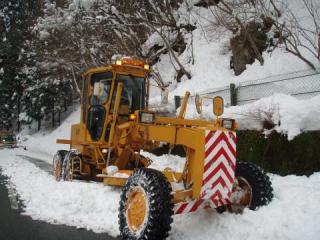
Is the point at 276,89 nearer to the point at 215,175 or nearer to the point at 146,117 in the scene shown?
the point at 146,117

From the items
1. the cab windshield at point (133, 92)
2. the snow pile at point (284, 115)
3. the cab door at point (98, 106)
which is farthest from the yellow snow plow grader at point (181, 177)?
the snow pile at point (284, 115)

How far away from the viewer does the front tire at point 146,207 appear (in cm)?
529

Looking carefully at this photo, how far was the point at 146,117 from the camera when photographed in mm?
Answer: 6289

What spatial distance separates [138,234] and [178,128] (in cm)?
165

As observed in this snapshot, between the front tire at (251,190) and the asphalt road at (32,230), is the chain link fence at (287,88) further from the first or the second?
the asphalt road at (32,230)

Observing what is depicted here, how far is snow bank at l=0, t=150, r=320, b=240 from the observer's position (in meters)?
5.44

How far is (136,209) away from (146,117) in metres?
1.35

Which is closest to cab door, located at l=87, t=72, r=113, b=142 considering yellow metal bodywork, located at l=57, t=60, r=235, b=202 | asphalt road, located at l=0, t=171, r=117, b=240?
yellow metal bodywork, located at l=57, t=60, r=235, b=202

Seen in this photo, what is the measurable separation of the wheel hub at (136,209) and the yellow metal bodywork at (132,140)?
1.46 ft

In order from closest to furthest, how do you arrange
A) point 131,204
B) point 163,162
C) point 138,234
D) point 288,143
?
1. point 138,234
2. point 131,204
3. point 288,143
4. point 163,162

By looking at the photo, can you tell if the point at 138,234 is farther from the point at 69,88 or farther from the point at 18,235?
the point at 69,88

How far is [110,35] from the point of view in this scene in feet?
80.3

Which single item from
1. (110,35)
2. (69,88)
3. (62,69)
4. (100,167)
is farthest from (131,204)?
(69,88)

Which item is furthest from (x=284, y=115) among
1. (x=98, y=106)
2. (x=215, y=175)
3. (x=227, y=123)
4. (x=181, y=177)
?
(x=98, y=106)
